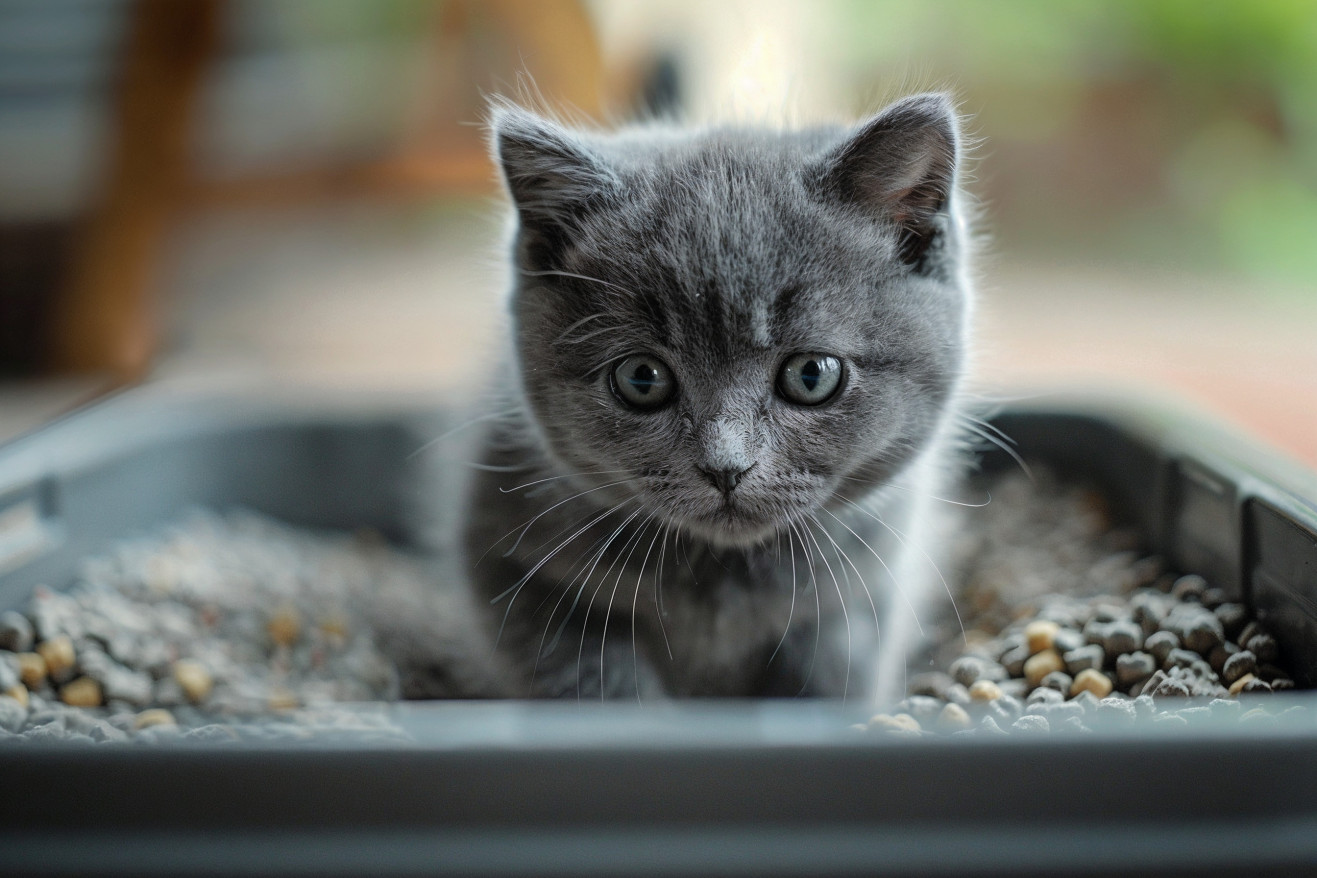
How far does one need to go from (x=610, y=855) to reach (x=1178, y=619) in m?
0.86

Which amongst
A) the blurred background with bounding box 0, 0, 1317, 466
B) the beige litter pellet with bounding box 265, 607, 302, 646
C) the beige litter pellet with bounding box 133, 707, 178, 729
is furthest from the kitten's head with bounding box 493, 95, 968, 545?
the blurred background with bounding box 0, 0, 1317, 466

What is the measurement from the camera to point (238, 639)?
1662 millimetres

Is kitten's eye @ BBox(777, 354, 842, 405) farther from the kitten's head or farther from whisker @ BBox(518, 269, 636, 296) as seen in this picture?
whisker @ BBox(518, 269, 636, 296)

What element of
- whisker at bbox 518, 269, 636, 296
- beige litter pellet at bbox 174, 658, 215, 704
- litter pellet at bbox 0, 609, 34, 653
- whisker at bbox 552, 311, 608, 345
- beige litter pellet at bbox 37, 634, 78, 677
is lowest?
beige litter pellet at bbox 174, 658, 215, 704

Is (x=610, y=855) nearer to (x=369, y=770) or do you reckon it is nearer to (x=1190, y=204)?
(x=369, y=770)

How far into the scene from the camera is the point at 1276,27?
2.52 meters

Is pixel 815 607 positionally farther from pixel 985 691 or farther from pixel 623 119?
pixel 623 119

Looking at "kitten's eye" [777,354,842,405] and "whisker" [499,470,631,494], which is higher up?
"kitten's eye" [777,354,842,405]

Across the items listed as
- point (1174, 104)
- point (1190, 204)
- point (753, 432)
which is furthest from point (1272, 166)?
point (753, 432)

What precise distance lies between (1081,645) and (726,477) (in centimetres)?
59

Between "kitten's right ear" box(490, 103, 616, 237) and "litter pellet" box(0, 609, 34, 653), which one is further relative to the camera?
"litter pellet" box(0, 609, 34, 653)

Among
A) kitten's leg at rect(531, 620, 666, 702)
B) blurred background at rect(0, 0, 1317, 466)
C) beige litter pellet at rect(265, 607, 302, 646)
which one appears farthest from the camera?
blurred background at rect(0, 0, 1317, 466)

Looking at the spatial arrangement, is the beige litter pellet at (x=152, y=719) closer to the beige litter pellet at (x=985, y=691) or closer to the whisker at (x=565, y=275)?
the whisker at (x=565, y=275)

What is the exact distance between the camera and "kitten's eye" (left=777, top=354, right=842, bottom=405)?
116 cm
